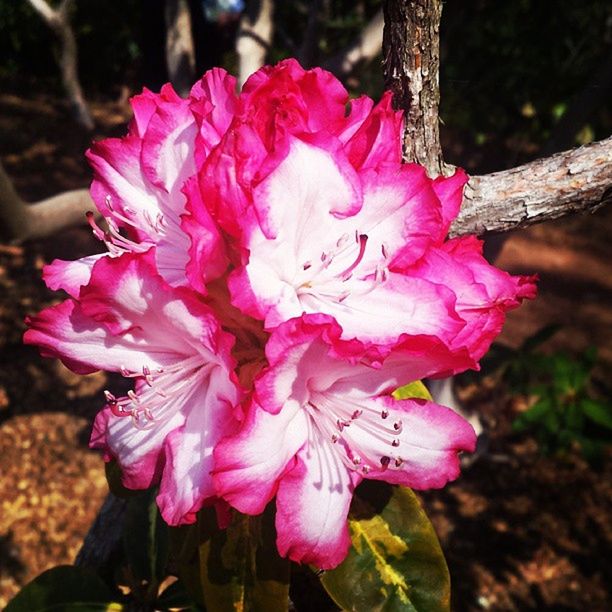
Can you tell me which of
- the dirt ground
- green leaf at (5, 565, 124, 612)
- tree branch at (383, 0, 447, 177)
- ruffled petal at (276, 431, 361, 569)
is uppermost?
tree branch at (383, 0, 447, 177)

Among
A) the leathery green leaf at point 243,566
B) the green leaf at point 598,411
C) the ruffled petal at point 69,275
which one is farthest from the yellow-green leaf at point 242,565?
the green leaf at point 598,411

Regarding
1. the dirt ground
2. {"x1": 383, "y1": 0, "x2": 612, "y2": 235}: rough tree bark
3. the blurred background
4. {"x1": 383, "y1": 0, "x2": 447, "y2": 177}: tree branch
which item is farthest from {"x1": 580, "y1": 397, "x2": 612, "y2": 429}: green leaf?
{"x1": 383, "y1": 0, "x2": 447, "y2": 177}: tree branch

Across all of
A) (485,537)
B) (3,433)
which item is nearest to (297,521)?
(485,537)

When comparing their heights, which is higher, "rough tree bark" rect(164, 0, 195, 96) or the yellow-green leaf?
"rough tree bark" rect(164, 0, 195, 96)

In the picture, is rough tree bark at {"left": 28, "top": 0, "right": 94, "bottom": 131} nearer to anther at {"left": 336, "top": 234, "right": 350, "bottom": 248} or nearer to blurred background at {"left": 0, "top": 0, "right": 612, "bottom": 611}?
blurred background at {"left": 0, "top": 0, "right": 612, "bottom": 611}

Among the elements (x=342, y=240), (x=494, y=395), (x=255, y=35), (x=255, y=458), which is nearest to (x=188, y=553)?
(x=255, y=458)

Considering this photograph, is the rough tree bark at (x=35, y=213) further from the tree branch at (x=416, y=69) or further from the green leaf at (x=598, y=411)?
the green leaf at (x=598, y=411)
